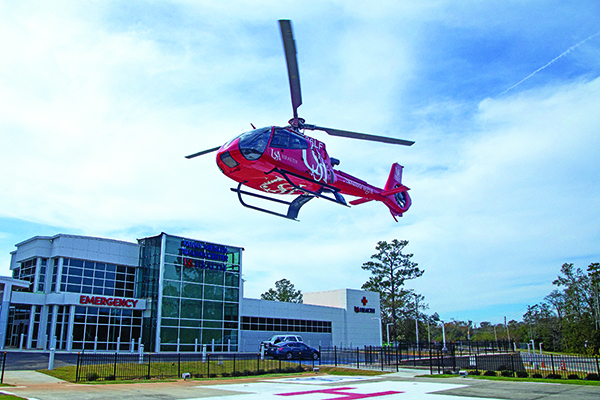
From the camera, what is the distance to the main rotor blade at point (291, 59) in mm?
11941

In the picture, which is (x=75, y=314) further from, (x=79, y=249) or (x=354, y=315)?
(x=354, y=315)

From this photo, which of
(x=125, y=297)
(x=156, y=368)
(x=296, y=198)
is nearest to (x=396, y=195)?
(x=296, y=198)

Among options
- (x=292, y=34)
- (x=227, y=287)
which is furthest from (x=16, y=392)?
(x=227, y=287)

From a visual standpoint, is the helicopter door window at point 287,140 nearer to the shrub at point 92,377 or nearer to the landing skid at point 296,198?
the landing skid at point 296,198

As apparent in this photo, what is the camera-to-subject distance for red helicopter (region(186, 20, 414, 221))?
14125 mm

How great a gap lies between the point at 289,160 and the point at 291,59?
3554mm

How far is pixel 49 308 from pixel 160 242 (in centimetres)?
854

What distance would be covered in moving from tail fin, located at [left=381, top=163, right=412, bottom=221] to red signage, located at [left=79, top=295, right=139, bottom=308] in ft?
69.6

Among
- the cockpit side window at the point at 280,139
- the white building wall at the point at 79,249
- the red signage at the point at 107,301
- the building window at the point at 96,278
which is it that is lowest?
the red signage at the point at 107,301

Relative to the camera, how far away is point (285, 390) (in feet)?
53.6

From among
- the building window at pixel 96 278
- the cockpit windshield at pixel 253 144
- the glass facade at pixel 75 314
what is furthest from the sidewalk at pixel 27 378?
the building window at pixel 96 278

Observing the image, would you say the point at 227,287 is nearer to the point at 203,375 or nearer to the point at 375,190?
the point at 203,375

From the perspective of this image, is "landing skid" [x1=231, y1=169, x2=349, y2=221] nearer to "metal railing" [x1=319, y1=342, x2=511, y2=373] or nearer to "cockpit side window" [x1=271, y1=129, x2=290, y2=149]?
"cockpit side window" [x1=271, y1=129, x2=290, y2=149]

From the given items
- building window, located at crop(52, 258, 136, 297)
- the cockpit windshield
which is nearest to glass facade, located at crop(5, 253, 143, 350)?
building window, located at crop(52, 258, 136, 297)
